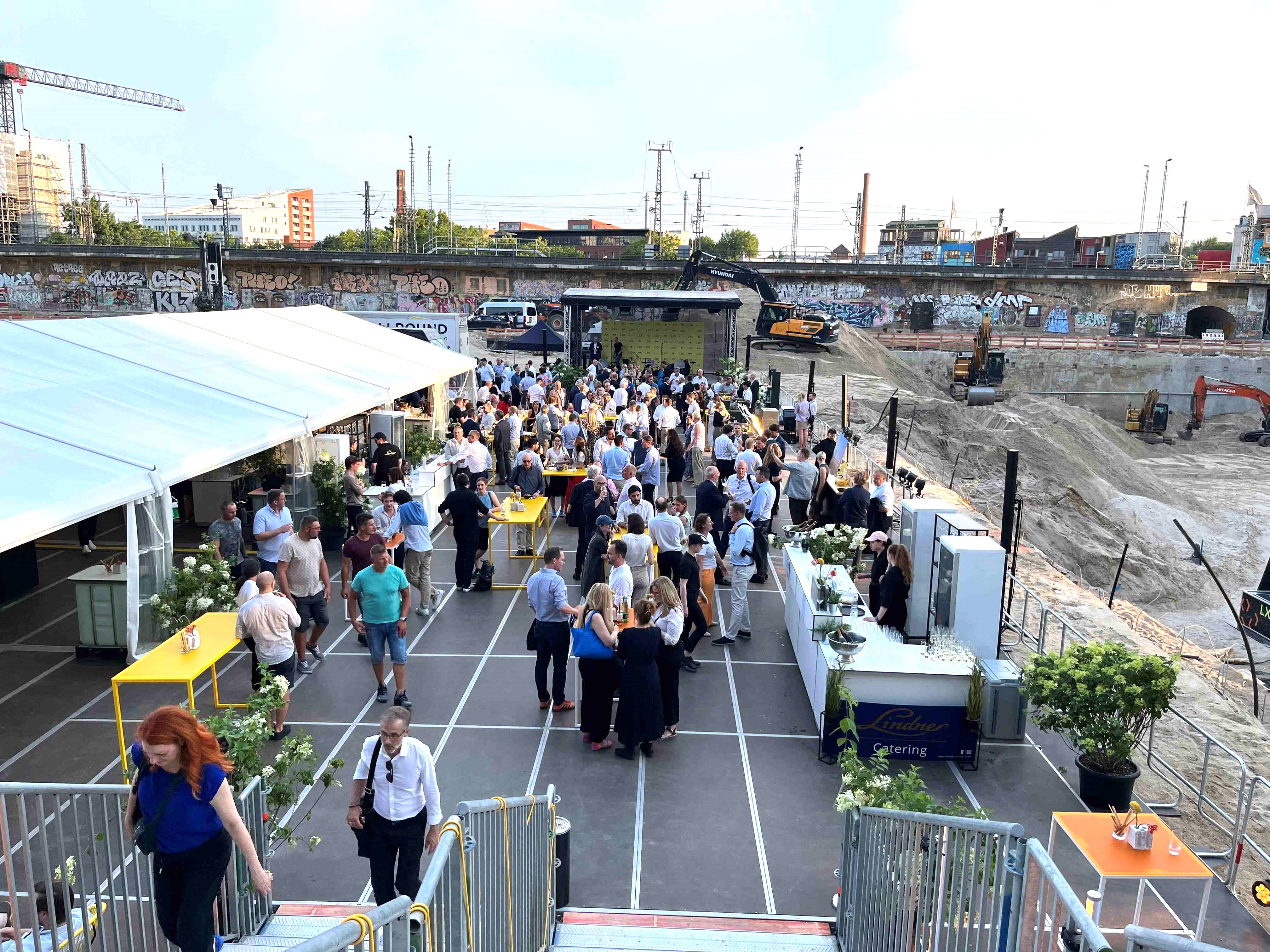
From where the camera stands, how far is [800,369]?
136ft

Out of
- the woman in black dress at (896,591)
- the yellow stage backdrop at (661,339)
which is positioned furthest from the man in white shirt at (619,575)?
the yellow stage backdrop at (661,339)

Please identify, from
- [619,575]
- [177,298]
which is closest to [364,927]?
[619,575]

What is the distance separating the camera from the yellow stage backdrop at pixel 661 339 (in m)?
32.8

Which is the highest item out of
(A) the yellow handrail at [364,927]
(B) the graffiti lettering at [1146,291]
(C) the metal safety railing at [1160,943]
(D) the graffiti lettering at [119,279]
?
(B) the graffiti lettering at [1146,291]

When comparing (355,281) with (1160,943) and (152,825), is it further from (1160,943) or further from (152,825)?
(1160,943)

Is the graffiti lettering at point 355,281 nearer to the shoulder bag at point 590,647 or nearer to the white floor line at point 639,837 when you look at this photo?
the shoulder bag at point 590,647

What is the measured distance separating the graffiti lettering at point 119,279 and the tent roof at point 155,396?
38.8 m

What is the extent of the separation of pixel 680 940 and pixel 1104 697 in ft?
13.6

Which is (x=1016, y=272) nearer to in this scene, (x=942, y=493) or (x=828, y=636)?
(x=942, y=493)

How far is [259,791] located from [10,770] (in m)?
4.20

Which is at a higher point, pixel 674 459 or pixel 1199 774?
pixel 674 459

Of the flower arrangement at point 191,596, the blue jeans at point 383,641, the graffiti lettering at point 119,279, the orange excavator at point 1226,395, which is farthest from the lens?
the graffiti lettering at point 119,279

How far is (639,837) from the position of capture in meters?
6.91

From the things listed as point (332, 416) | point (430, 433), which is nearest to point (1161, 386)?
point (430, 433)
